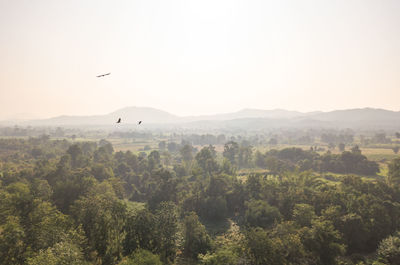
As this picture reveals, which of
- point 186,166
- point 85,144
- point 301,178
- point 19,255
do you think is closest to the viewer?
point 19,255

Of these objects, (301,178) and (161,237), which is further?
(301,178)

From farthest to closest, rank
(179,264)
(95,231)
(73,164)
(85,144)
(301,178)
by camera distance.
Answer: (85,144), (73,164), (301,178), (179,264), (95,231)

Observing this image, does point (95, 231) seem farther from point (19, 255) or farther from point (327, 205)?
point (327, 205)

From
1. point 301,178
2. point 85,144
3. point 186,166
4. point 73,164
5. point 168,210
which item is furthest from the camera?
point 85,144

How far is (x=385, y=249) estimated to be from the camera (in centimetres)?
3111

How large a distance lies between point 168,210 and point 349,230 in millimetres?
33812

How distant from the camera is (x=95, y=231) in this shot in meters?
31.1

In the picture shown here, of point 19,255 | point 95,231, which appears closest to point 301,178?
point 95,231

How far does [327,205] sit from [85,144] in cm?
13317

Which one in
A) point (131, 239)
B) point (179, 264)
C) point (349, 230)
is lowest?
point (179, 264)

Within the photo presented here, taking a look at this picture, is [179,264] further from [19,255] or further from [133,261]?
[19,255]

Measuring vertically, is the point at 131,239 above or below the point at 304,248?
above

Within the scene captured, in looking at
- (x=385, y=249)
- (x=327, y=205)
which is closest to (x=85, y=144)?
(x=327, y=205)

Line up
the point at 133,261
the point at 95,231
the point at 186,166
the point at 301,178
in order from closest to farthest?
the point at 133,261 < the point at 95,231 < the point at 301,178 < the point at 186,166
